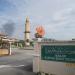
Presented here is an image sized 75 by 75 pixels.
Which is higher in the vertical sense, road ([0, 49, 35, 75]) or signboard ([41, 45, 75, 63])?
signboard ([41, 45, 75, 63])

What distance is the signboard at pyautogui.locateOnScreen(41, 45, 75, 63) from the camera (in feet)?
44.0

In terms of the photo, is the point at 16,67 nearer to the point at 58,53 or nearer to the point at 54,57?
the point at 54,57

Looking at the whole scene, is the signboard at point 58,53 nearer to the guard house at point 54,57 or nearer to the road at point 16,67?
the guard house at point 54,57

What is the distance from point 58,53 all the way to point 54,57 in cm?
46

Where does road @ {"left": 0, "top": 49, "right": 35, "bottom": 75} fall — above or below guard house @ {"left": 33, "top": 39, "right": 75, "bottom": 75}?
below

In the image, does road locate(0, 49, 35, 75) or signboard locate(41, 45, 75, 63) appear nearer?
signboard locate(41, 45, 75, 63)

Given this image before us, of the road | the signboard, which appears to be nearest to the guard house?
the signboard

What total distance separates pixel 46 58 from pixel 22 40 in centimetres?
8945

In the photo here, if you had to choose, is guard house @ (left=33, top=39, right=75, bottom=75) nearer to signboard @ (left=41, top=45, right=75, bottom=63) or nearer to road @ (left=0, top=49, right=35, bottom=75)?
signboard @ (left=41, top=45, right=75, bottom=63)

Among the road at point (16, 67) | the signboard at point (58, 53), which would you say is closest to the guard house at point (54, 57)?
the signboard at point (58, 53)

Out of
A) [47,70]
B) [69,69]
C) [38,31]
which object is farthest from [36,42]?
[69,69]

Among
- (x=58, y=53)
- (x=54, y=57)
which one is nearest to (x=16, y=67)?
(x=54, y=57)

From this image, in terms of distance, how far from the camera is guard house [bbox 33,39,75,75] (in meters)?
13.4

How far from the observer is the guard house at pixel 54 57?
13406mm
